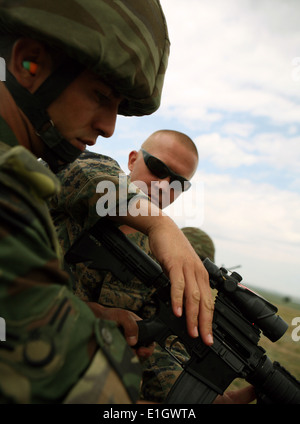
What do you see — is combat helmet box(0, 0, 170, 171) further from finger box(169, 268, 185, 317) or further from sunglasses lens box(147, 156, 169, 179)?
sunglasses lens box(147, 156, 169, 179)

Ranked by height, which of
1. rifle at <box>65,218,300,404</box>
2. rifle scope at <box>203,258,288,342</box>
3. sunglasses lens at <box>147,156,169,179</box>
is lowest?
rifle at <box>65,218,300,404</box>

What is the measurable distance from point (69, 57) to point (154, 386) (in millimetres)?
2354

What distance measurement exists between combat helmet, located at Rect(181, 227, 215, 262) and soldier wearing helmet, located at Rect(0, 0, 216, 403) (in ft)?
13.7

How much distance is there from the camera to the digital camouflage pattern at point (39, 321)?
874 mm

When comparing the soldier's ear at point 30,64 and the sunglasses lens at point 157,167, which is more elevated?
the sunglasses lens at point 157,167

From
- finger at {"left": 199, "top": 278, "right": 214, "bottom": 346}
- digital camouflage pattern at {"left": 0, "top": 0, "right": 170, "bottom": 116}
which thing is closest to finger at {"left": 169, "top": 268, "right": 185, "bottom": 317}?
finger at {"left": 199, "top": 278, "right": 214, "bottom": 346}

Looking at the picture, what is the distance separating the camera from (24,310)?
2.92 ft

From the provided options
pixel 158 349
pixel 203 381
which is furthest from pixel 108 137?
pixel 158 349

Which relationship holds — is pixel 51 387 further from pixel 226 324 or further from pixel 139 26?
pixel 139 26

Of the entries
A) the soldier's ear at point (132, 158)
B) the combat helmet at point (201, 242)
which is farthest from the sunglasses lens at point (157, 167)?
the combat helmet at point (201, 242)

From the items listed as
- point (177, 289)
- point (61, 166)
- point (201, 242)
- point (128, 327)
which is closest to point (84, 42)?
point (61, 166)

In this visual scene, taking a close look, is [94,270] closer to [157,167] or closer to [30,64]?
[157,167]

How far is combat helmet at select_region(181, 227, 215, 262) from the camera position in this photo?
6.03 meters

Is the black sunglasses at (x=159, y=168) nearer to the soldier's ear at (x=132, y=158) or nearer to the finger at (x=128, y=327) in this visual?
the soldier's ear at (x=132, y=158)
